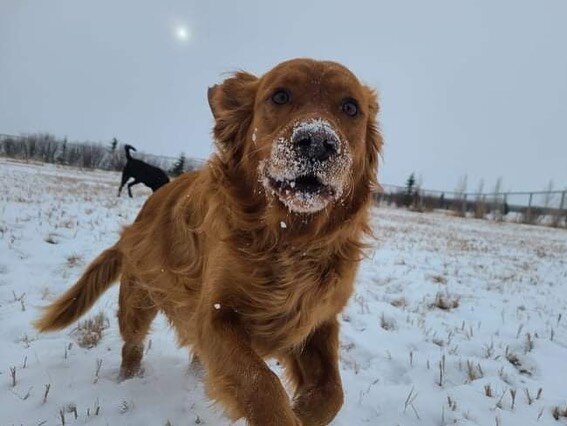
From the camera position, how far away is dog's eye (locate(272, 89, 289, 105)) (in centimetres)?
258

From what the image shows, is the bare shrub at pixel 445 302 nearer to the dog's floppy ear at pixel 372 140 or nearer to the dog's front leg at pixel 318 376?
the dog's floppy ear at pixel 372 140

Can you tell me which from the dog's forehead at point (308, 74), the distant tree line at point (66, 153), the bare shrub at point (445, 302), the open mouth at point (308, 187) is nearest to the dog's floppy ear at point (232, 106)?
the dog's forehead at point (308, 74)

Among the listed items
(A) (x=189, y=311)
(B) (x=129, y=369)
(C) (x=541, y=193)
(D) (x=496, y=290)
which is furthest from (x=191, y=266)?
(C) (x=541, y=193)

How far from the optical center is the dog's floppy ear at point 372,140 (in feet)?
Answer: 9.61

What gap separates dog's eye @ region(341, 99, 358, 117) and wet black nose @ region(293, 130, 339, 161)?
641mm

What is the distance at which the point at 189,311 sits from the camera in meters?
2.83

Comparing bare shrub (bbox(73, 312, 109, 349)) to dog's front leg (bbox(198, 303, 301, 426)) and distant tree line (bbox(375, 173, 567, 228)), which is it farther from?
distant tree line (bbox(375, 173, 567, 228))

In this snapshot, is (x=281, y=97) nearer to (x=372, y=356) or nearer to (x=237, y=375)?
(x=237, y=375)

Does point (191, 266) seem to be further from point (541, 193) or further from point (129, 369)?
point (541, 193)

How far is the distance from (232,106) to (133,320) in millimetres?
1539

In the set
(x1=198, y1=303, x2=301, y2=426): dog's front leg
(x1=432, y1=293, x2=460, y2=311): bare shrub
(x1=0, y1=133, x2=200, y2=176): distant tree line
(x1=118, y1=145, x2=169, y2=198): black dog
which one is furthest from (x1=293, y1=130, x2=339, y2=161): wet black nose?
(x1=0, y1=133, x2=200, y2=176): distant tree line

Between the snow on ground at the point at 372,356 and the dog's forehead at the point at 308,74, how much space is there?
1.81 metres

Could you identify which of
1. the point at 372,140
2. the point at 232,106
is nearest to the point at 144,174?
the point at 232,106

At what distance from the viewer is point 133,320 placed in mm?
3191
